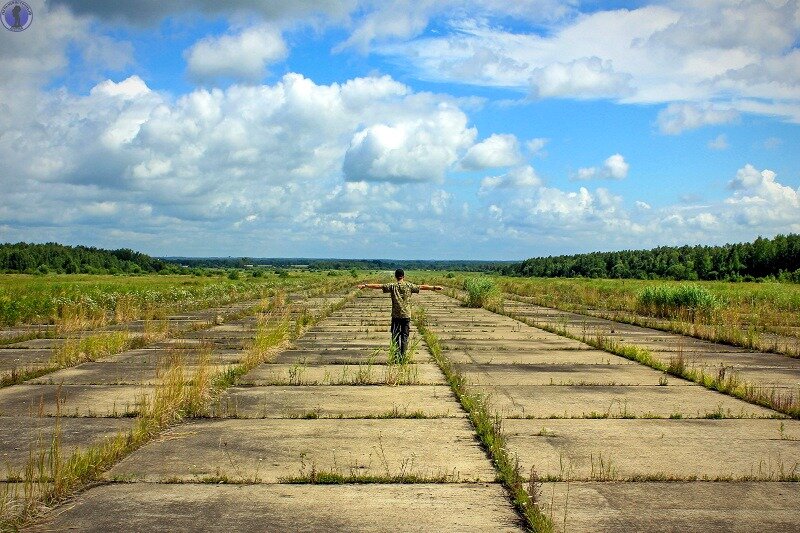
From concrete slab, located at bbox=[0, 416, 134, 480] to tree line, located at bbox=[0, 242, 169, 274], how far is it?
353 ft

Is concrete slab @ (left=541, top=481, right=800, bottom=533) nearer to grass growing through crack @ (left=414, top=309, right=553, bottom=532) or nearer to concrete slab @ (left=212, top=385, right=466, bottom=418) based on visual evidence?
grass growing through crack @ (left=414, top=309, right=553, bottom=532)

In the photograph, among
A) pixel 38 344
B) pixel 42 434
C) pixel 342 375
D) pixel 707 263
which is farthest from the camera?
pixel 707 263

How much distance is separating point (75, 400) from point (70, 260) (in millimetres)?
120263

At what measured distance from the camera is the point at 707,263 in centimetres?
9819

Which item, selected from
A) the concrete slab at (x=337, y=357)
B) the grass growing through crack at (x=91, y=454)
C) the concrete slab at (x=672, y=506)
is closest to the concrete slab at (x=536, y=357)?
the concrete slab at (x=337, y=357)

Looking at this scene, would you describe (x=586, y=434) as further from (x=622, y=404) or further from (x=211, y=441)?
(x=211, y=441)

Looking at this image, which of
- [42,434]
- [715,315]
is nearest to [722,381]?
[42,434]

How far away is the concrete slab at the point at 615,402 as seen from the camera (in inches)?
361

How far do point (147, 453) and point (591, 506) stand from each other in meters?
4.40

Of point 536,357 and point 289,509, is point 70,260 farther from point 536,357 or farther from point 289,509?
point 289,509

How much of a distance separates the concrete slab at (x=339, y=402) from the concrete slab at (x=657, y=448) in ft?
4.56

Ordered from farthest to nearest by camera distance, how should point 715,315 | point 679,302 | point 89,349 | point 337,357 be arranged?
1. point 679,302
2. point 715,315
3. point 337,357
4. point 89,349

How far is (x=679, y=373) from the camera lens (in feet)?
41.3

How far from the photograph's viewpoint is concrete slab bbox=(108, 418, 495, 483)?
6.48 m
